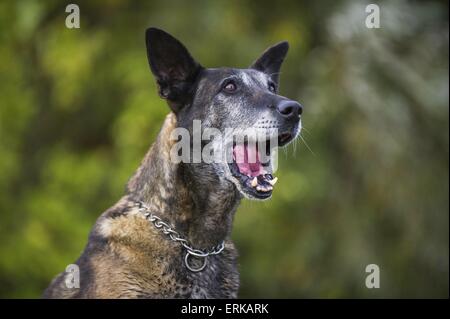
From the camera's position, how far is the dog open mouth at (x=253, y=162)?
466 cm

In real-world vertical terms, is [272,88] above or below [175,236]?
above

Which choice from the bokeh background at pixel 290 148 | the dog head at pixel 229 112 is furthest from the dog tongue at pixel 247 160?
the bokeh background at pixel 290 148

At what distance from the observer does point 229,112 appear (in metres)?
4.79

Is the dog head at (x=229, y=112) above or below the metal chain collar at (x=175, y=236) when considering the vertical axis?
above

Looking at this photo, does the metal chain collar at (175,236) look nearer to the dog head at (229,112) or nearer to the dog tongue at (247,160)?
the dog head at (229,112)

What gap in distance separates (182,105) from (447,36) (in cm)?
800

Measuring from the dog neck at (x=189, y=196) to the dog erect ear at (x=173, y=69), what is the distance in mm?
194

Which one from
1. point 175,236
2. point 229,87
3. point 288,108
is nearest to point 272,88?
point 229,87

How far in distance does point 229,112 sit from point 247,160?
333mm

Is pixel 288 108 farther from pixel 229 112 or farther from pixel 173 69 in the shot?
pixel 173 69

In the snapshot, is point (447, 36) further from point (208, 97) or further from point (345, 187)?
point (208, 97)

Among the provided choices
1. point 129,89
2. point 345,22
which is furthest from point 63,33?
point 345,22

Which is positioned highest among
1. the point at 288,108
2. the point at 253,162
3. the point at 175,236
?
the point at 288,108

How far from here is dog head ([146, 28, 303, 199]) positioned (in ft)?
15.3
